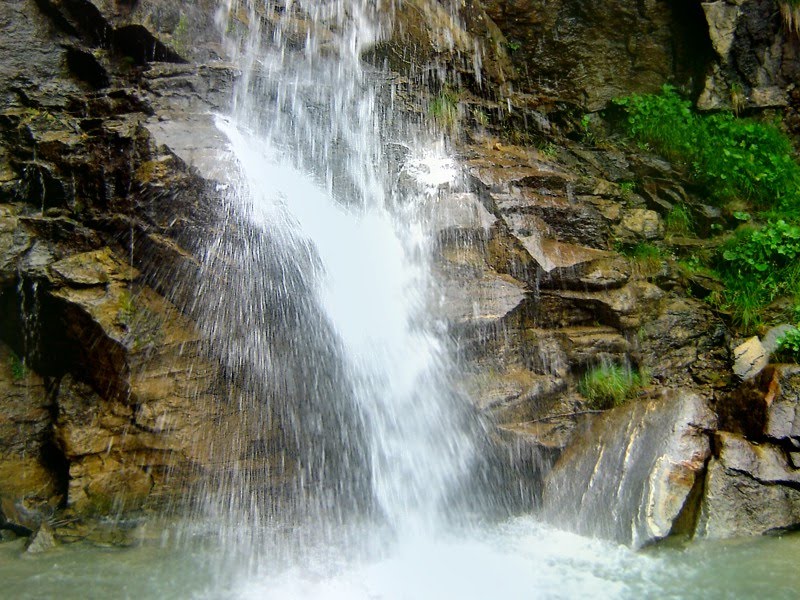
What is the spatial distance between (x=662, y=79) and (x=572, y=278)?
3727mm

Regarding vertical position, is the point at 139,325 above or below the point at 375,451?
above

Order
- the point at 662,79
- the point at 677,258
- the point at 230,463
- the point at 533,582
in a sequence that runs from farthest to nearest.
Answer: the point at 662,79 < the point at 677,258 < the point at 230,463 < the point at 533,582

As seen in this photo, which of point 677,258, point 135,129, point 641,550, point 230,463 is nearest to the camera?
point 641,550

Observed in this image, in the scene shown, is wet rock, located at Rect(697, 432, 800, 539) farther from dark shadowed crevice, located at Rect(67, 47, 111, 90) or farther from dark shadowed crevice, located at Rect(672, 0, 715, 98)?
dark shadowed crevice, located at Rect(67, 47, 111, 90)

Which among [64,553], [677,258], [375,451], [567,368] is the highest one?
[677,258]

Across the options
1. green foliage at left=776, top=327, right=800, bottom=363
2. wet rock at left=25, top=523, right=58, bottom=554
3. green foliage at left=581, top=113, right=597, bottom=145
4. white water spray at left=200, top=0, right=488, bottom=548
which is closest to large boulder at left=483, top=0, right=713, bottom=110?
green foliage at left=581, top=113, right=597, bottom=145

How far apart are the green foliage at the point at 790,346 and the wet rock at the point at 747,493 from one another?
3.29 ft

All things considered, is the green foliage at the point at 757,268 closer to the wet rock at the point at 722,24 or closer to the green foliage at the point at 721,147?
the green foliage at the point at 721,147

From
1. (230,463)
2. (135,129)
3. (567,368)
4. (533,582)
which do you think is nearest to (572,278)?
(567,368)

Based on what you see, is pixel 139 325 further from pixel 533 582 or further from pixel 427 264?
pixel 533 582

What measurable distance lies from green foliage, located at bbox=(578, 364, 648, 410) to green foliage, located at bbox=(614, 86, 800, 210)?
2.63 m

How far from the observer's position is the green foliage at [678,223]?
6.91m

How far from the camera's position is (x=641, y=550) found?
437 cm

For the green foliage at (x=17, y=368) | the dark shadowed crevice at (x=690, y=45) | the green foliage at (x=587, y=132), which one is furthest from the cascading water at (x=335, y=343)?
the dark shadowed crevice at (x=690, y=45)
